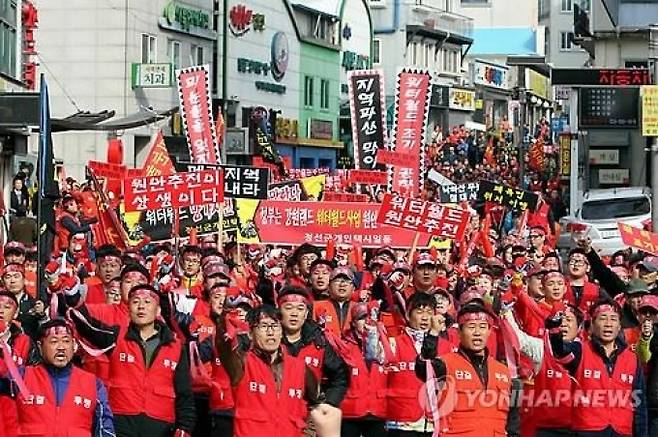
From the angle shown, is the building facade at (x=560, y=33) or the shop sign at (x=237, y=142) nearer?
the shop sign at (x=237, y=142)

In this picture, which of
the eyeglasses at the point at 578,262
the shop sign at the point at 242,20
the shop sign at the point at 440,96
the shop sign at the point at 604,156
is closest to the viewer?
the eyeglasses at the point at 578,262

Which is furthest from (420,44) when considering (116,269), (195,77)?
(116,269)

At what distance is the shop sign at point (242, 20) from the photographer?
50.8 m

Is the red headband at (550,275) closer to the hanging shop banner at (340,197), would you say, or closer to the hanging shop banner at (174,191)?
the hanging shop banner at (174,191)

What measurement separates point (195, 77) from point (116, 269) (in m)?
15.7

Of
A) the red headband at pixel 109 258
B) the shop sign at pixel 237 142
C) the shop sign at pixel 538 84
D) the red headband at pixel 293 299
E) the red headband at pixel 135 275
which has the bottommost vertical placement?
the red headband at pixel 293 299

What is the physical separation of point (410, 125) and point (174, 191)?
31.6 ft

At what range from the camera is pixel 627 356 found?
10664mm

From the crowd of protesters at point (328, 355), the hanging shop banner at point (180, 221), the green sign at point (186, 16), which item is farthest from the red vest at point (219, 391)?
the green sign at point (186, 16)

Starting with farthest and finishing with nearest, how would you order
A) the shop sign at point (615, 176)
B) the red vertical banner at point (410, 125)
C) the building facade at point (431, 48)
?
the building facade at point (431, 48), the shop sign at point (615, 176), the red vertical banner at point (410, 125)

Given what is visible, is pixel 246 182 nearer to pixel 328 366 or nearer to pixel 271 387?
pixel 328 366

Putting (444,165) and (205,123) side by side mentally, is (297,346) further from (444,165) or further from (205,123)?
(444,165)

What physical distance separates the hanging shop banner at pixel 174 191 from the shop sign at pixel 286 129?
36.2 m

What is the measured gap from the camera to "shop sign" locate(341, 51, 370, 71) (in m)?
63.9
